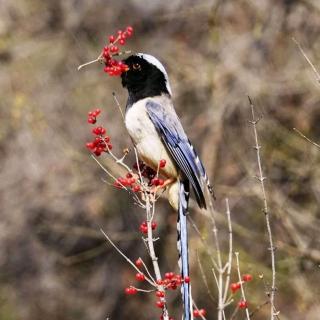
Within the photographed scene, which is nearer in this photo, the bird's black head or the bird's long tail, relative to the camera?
the bird's long tail

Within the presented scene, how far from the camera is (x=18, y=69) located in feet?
35.1

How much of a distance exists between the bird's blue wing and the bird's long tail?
15 cm

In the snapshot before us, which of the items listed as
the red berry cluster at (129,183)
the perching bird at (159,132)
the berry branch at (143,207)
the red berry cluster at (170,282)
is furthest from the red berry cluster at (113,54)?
the red berry cluster at (170,282)

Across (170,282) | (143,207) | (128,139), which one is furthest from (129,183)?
(128,139)

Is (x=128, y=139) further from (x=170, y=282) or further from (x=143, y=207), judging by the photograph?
(x=170, y=282)

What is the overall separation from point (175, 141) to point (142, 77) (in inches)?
22.0

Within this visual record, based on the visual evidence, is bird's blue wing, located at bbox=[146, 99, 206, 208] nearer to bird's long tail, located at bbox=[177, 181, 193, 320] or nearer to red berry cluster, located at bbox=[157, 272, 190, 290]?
bird's long tail, located at bbox=[177, 181, 193, 320]

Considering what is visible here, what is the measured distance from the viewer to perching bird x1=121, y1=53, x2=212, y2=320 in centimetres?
594

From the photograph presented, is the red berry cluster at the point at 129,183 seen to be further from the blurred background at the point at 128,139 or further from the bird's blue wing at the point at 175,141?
the blurred background at the point at 128,139

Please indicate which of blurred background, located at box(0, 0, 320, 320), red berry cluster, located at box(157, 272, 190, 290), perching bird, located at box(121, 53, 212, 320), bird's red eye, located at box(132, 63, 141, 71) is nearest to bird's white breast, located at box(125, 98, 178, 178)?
perching bird, located at box(121, 53, 212, 320)

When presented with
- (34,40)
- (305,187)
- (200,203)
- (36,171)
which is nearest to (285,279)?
(305,187)

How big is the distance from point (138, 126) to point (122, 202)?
475 centimetres

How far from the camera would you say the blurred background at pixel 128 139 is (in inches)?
348

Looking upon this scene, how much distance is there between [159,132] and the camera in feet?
20.1
